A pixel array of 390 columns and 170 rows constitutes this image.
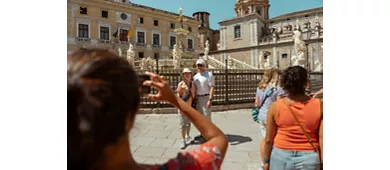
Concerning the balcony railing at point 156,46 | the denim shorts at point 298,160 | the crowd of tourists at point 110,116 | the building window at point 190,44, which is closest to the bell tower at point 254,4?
the denim shorts at point 298,160

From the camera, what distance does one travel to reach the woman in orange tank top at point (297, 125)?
3.58 feet

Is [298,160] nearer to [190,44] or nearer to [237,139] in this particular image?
[237,139]

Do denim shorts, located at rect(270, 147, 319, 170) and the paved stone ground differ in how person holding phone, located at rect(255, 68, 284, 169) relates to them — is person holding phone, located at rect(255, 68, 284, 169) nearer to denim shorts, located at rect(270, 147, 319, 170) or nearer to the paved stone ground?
the paved stone ground

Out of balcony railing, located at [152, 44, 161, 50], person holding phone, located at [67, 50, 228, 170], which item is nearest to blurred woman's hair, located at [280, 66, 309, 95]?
person holding phone, located at [67, 50, 228, 170]

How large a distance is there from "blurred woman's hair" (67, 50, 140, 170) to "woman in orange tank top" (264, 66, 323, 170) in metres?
0.92

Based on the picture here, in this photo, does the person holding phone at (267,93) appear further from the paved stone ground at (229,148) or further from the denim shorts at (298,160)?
the denim shorts at (298,160)

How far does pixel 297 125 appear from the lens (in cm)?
111

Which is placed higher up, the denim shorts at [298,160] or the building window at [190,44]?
the building window at [190,44]

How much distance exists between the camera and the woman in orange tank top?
1091mm

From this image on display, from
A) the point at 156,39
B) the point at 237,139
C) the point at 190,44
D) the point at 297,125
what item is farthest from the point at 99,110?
the point at 190,44

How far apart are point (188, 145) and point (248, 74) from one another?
14.9 ft
